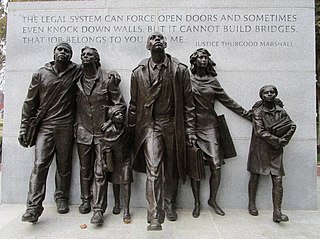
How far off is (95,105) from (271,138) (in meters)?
3.11

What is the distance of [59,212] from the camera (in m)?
5.29

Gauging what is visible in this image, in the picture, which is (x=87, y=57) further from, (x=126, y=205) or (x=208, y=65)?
(x=126, y=205)

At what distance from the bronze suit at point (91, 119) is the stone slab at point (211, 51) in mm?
565

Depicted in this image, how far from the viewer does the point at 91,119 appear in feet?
17.3

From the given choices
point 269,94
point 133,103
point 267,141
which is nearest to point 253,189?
point 267,141

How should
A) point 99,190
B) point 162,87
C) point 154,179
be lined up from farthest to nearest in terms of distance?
point 99,190 → point 162,87 → point 154,179

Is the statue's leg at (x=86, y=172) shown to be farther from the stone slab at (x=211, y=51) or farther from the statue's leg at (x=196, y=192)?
the statue's leg at (x=196, y=192)

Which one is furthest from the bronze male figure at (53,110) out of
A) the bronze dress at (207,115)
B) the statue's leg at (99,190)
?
the bronze dress at (207,115)

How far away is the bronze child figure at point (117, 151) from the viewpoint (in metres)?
4.84

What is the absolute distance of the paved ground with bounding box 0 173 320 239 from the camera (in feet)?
14.3

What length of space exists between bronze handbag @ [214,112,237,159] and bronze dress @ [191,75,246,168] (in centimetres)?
18

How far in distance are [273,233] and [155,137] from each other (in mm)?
2335

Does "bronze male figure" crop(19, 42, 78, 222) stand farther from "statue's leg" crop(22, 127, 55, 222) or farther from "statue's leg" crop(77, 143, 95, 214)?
"statue's leg" crop(77, 143, 95, 214)

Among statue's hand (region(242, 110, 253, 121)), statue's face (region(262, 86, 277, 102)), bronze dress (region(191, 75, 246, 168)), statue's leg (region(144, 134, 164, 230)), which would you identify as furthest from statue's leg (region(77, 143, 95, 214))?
statue's face (region(262, 86, 277, 102))
